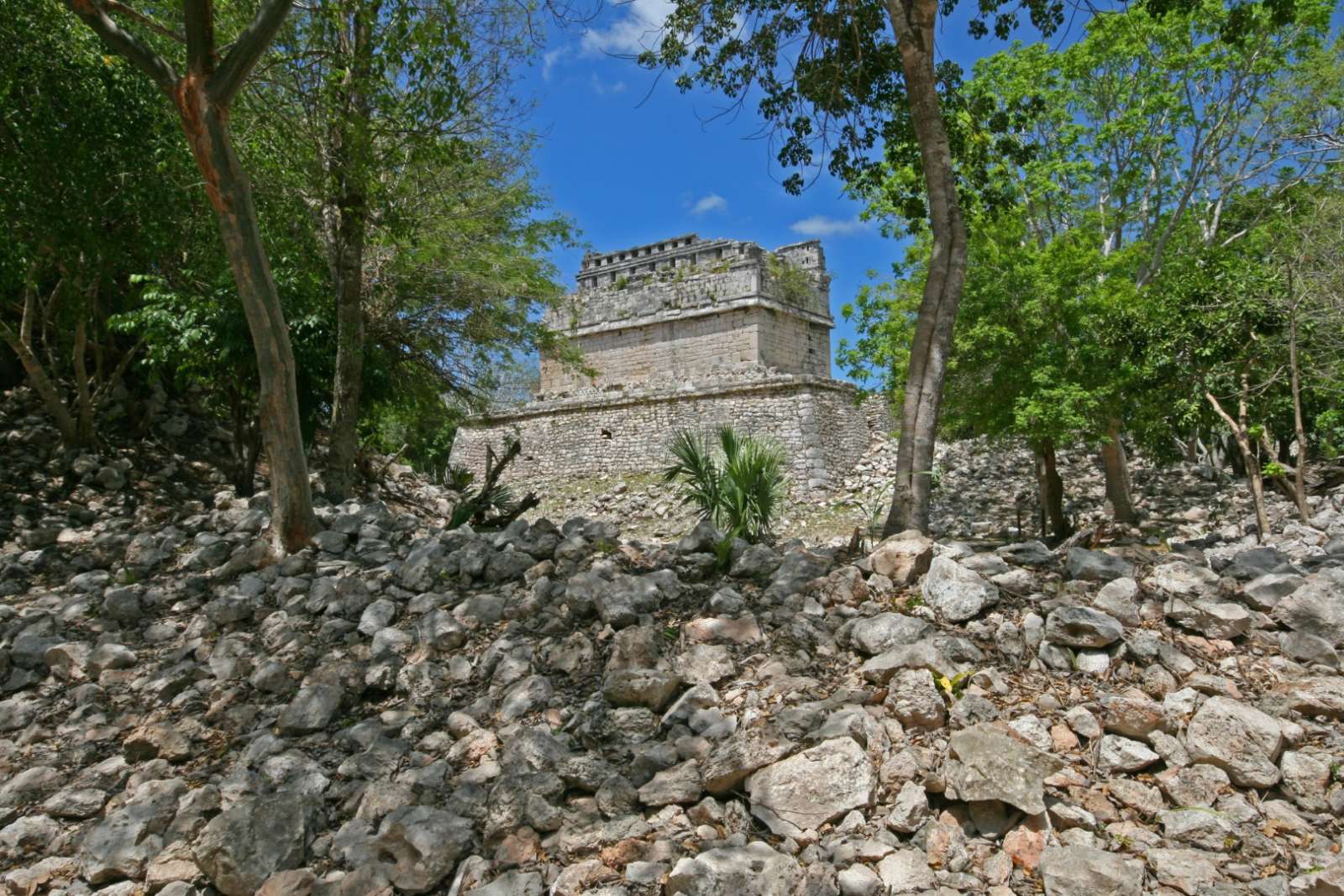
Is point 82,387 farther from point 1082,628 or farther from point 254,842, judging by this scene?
point 1082,628

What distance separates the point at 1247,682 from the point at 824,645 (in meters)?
1.45

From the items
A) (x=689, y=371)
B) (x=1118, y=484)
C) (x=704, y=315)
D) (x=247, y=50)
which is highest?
(x=704, y=315)

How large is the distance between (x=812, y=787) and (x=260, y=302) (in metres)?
4.48

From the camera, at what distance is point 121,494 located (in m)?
7.75

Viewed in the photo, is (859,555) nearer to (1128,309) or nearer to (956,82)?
(956,82)

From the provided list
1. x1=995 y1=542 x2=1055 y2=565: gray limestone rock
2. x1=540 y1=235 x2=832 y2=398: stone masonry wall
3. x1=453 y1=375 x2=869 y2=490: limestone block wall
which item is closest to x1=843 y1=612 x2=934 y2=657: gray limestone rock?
x1=995 y1=542 x2=1055 y2=565: gray limestone rock

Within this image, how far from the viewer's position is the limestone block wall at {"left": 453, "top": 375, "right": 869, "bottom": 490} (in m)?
17.7

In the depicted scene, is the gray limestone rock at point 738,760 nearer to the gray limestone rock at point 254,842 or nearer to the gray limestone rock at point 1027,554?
the gray limestone rock at point 254,842

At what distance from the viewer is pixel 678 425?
19.1m

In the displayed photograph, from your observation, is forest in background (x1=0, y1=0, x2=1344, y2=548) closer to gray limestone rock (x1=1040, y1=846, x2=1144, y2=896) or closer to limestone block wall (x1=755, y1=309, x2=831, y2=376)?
gray limestone rock (x1=1040, y1=846, x2=1144, y2=896)

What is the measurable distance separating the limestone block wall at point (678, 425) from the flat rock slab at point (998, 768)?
13.9 m

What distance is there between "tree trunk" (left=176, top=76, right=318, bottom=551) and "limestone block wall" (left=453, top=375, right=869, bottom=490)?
33.9 feet

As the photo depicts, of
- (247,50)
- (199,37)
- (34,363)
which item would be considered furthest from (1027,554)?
(34,363)

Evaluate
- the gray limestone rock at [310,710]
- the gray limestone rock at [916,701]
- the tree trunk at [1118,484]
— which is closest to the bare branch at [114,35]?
the gray limestone rock at [310,710]
